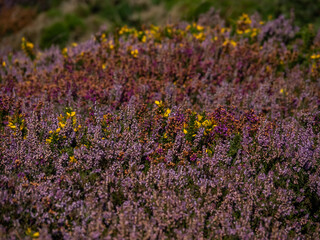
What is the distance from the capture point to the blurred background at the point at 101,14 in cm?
759

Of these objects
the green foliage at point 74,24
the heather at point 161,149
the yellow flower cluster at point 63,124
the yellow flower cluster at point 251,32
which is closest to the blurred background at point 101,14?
the green foliage at point 74,24

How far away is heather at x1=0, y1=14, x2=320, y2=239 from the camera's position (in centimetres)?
276

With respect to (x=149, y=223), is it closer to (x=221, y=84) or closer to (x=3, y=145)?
(x=3, y=145)

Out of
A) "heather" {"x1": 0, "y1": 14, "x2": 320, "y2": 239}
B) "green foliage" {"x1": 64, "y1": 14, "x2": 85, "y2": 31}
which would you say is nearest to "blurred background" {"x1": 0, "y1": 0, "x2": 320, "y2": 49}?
"green foliage" {"x1": 64, "y1": 14, "x2": 85, "y2": 31}

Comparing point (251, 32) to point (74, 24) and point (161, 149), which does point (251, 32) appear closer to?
point (161, 149)

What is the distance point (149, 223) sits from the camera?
270 cm

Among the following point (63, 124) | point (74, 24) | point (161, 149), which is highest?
point (74, 24)

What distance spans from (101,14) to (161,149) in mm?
9636

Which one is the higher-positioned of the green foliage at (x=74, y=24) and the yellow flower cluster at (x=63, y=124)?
the green foliage at (x=74, y=24)

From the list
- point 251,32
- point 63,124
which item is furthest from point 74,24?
point 63,124

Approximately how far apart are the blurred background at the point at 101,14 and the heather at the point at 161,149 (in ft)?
7.10

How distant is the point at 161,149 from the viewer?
3492 mm

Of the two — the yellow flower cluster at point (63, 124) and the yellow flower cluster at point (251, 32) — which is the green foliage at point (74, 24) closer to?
the yellow flower cluster at point (251, 32)

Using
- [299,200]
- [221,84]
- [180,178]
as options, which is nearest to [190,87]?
[221,84]
